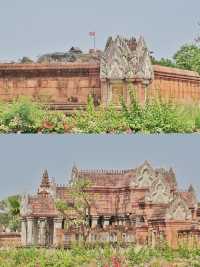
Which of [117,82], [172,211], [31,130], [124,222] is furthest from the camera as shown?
[117,82]

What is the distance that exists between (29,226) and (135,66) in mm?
3536

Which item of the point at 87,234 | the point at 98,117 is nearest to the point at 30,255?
the point at 87,234

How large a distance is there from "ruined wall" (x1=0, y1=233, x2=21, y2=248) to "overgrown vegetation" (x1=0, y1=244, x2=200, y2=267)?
449mm

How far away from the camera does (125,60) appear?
45.5ft

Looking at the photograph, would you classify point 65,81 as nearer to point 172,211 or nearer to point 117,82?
point 117,82

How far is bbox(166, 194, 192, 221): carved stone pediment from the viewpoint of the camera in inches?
445

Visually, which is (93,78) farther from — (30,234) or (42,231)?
(30,234)

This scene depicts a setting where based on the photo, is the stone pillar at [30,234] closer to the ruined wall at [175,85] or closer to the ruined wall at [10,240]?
the ruined wall at [10,240]

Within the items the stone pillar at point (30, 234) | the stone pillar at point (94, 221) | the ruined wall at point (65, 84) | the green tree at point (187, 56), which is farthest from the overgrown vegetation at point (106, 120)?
the green tree at point (187, 56)

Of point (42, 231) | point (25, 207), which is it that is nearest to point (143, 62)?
point (25, 207)

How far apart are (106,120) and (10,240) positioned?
2.40 metres

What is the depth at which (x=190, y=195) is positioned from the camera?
1141cm

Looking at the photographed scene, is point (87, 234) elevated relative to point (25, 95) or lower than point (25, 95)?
lower

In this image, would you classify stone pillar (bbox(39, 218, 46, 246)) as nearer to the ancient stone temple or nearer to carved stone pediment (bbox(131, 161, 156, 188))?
the ancient stone temple
